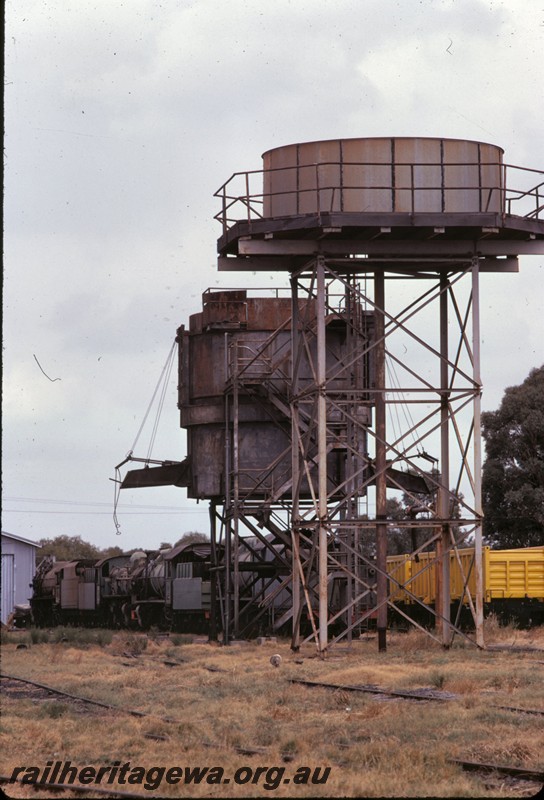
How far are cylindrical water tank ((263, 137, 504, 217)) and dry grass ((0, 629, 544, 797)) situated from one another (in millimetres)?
10427

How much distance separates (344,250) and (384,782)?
795 inches

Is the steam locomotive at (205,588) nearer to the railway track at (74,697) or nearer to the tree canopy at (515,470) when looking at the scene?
the railway track at (74,697)

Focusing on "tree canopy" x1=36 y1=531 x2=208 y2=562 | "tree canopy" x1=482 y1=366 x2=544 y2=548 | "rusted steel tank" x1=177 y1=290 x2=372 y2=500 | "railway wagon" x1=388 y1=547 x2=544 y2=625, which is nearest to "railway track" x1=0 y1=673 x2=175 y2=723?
"railway wagon" x1=388 y1=547 x2=544 y2=625

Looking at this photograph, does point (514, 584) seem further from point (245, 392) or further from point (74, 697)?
point (74, 697)

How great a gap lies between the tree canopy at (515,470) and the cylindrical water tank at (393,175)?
33.3m

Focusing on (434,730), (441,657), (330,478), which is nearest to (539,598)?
(330,478)

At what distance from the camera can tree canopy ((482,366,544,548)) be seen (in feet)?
208

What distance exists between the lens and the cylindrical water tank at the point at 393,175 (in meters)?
31.0

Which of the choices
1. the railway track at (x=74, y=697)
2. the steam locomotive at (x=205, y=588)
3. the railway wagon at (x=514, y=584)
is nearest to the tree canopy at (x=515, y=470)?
the steam locomotive at (x=205, y=588)

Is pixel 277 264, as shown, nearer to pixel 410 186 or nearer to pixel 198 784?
pixel 410 186

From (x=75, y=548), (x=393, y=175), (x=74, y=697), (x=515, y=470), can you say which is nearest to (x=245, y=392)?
(x=393, y=175)

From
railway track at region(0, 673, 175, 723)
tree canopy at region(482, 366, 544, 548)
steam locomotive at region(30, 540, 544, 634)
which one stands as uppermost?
tree canopy at region(482, 366, 544, 548)

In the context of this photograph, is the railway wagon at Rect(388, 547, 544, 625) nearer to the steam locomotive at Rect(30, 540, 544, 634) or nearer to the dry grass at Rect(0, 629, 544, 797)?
the steam locomotive at Rect(30, 540, 544, 634)

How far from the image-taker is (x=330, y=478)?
139ft
